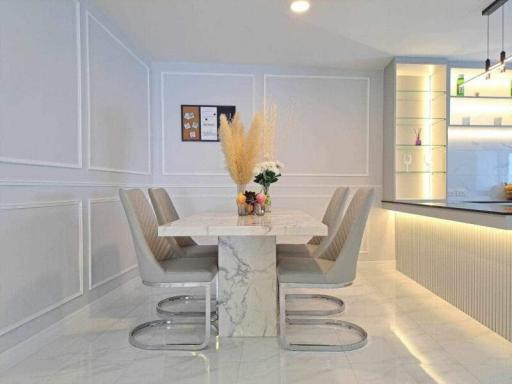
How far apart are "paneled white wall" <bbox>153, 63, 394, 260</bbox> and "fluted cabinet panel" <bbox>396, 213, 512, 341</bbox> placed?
98 cm

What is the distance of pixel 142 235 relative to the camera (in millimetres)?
2066

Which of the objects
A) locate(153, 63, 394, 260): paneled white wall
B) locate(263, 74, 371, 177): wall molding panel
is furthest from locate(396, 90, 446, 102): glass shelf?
locate(263, 74, 371, 177): wall molding panel

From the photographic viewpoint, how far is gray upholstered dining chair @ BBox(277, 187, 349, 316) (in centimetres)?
266

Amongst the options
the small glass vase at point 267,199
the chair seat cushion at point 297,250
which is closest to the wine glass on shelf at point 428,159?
the chair seat cushion at point 297,250

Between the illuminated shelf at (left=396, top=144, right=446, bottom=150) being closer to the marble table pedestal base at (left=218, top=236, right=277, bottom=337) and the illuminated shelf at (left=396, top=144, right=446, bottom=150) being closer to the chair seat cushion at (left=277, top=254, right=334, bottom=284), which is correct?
the chair seat cushion at (left=277, top=254, right=334, bottom=284)

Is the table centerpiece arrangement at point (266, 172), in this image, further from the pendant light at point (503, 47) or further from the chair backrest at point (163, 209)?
the pendant light at point (503, 47)

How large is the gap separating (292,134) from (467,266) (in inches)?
93.6

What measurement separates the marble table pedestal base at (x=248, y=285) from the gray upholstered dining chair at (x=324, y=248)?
18.3 inches

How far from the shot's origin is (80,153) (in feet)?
8.70

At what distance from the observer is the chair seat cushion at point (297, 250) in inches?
108

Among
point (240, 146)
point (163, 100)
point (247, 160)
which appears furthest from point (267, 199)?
point (163, 100)

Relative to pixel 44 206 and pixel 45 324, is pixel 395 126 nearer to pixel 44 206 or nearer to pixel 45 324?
pixel 44 206

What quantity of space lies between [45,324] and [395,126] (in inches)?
148

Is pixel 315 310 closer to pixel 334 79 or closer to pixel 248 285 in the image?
pixel 248 285
